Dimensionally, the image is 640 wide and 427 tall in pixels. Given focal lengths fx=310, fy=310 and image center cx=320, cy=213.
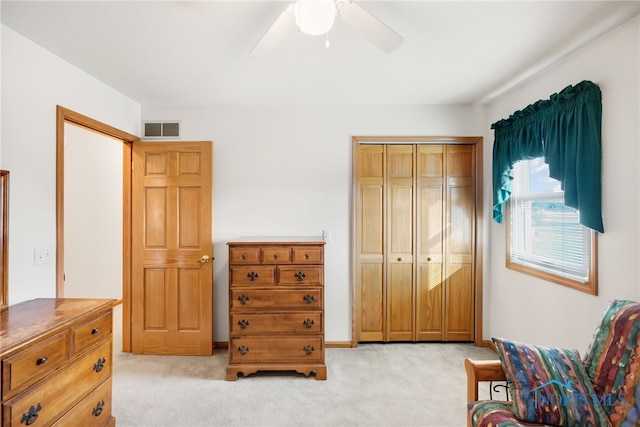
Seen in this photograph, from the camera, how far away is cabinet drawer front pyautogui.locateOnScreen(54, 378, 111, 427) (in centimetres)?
161

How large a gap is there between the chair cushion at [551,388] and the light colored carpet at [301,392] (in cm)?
89

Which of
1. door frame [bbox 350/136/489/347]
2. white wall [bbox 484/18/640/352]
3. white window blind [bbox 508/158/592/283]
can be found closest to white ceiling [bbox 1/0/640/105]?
white wall [bbox 484/18/640/352]

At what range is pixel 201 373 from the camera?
272 centimetres

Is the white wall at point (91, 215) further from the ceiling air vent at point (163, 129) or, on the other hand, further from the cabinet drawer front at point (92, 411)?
the cabinet drawer front at point (92, 411)

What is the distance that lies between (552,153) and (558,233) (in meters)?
0.63

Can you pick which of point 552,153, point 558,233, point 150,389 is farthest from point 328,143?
point 150,389

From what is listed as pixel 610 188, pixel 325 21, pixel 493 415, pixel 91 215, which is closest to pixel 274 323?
pixel 493 415

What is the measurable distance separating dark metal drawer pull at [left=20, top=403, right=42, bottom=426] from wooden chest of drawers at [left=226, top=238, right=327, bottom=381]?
51.3 inches

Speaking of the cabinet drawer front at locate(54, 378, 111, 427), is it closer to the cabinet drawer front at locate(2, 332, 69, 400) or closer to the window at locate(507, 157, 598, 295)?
the cabinet drawer front at locate(2, 332, 69, 400)

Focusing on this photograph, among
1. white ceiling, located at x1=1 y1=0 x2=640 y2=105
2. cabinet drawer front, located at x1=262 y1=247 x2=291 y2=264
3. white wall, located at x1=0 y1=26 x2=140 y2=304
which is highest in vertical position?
white ceiling, located at x1=1 y1=0 x2=640 y2=105

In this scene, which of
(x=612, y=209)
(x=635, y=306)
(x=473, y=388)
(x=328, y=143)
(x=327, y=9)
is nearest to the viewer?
(x=327, y=9)

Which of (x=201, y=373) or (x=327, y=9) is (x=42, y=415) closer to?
(x=201, y=373)

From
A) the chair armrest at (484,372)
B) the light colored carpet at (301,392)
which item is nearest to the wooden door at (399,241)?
the light colored carpet at (301,392)

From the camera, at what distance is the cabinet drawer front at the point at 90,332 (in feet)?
5.45
